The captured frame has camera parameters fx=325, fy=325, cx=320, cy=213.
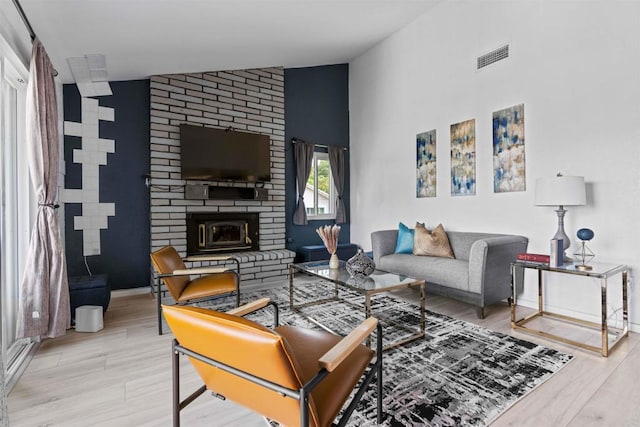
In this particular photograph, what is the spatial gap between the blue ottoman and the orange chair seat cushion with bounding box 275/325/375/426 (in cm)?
218

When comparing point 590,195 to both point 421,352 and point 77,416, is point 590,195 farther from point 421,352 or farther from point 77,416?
point 77,416

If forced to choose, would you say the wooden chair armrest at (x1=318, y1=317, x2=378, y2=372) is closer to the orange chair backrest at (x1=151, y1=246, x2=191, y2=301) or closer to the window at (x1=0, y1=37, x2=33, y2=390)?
the orange chair backrest at (x1=151, y1=246, x2=191, y2=301)

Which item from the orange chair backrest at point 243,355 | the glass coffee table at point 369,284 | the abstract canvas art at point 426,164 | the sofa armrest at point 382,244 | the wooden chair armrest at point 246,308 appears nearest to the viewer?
the orange chair backrest at point 243,355

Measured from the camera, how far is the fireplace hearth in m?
4.34

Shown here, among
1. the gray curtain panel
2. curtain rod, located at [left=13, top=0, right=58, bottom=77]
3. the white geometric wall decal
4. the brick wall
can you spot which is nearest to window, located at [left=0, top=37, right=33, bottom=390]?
curtain rod, located at [left=13, top=0, right=58, bottom=77]

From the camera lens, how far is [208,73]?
4.53 metres

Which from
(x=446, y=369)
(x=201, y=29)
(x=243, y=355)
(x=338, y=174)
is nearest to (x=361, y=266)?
(x=446, y=369)

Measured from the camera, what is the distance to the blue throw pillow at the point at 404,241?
163 inches

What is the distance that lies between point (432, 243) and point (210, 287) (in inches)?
100

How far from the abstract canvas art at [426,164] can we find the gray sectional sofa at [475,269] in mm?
964

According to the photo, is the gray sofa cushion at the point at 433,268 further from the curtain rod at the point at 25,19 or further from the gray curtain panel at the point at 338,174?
the curtain rod at the point at 25,19

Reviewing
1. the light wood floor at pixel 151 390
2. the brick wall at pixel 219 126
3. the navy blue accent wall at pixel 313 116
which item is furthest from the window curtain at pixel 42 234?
the navy blue accent wall at pixel 313 116

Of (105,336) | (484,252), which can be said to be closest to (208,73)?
(105,336)

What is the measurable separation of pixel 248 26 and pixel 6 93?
214 cm
